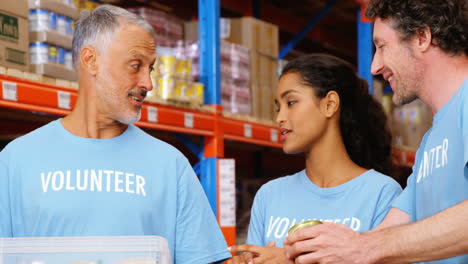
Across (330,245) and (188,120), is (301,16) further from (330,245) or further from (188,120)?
(330,245)

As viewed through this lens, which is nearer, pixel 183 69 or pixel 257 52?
pixel 183 69

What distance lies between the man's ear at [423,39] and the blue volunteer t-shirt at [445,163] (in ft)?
0.54

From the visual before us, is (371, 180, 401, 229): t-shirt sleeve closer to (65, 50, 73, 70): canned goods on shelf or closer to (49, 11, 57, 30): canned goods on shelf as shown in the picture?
(65, 50, 73, 70): canned goods on shelf

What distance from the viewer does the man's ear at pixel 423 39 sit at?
5.74 feet

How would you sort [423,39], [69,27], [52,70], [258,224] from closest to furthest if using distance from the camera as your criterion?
[423,39]
[258,224]
[52,70]
[69,27]

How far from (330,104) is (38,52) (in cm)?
124

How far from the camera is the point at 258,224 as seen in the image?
2262 millimetres

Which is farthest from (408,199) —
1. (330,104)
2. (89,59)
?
(89,59)

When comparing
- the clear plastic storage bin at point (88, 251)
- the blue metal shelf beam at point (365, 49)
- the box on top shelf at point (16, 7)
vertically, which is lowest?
the clear plastic storage bin at point (88, 251)

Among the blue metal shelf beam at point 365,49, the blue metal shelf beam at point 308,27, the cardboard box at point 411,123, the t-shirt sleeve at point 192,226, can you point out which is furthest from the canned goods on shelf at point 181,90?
the cardboard box at point 411,123

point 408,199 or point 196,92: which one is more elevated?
point 196,92

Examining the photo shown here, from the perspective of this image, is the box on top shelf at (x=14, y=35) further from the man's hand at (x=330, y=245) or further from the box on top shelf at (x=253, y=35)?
the box on top shelf at (x=253, y=35)

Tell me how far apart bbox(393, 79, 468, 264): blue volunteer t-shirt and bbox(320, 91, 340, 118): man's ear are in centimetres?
62

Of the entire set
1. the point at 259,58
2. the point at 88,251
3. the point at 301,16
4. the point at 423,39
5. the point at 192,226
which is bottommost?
the point at 88,251
